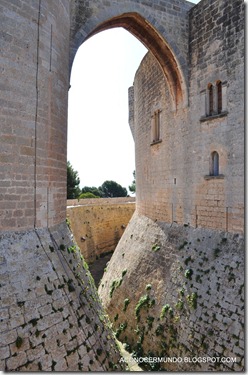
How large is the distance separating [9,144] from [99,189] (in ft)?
132

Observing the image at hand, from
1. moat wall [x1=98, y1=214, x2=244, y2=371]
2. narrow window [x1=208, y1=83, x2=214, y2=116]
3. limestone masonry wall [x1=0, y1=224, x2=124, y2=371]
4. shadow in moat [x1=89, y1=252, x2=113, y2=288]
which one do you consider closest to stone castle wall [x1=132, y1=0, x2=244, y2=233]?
narrow window [x1=208, y1=83, x2=214, y2=116]

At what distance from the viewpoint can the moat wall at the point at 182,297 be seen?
5836 mm

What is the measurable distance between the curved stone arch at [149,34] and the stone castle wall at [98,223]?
328 inches

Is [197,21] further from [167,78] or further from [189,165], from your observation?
[189,165]

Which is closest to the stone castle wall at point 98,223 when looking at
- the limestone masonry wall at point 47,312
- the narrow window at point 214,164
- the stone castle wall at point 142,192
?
the stone castle wall at point 142,192

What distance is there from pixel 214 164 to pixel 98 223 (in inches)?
431

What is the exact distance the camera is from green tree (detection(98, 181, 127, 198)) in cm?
4447

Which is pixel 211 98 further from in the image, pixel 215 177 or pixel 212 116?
pixel 215 177

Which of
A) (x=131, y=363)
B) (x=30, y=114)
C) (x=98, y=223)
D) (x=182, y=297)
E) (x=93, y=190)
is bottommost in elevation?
(x=131, y=363)

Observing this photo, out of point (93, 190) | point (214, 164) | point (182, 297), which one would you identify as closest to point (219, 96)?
point (214, 164)

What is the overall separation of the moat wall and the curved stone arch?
13.2 ft

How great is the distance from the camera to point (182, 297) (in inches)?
271

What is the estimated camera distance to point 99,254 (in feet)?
55.2

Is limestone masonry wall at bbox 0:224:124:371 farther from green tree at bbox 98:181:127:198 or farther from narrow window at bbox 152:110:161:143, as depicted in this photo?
green tree at bbox 98:181:127:198
